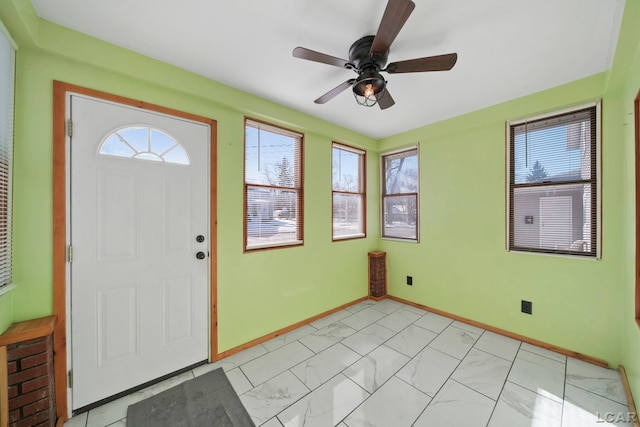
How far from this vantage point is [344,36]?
1688 mm

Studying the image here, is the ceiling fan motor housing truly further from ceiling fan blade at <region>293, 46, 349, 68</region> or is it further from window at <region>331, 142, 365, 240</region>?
window at <region>331, 142, 365, 240</region>

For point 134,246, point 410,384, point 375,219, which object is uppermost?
point 375,219

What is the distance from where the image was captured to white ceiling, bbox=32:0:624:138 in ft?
4.81

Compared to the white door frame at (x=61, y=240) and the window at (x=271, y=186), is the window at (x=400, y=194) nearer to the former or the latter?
the window at (x=271, y=186)

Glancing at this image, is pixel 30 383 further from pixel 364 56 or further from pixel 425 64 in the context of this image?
pixel 425 64

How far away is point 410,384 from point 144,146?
291cm

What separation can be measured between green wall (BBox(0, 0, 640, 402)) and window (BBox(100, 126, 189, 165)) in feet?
0.91

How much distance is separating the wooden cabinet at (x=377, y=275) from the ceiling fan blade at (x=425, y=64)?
2756mm

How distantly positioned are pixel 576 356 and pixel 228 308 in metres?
3.38

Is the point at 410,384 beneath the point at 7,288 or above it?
beneath

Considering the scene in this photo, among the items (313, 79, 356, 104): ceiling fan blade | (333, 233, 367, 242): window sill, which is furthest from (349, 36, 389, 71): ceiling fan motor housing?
(333, 233, 367, 242): window sill

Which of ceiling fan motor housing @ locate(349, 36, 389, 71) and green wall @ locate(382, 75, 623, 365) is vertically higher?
ceiling fan motor housing @ locate(349, 36, 389, 71)

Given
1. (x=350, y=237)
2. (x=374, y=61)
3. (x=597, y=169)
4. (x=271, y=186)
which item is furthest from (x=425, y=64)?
(x=350, y=237)

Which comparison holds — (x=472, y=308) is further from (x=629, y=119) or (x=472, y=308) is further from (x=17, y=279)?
(x=17, y=279)
